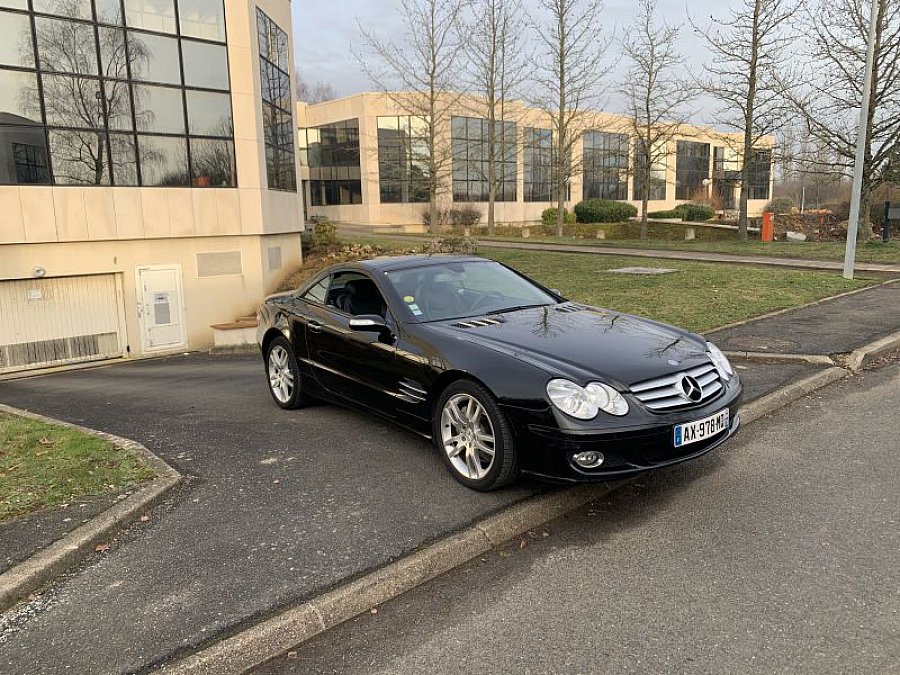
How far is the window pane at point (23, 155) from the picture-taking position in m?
15.4

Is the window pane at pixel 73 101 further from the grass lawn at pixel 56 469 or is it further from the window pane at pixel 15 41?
the grass lawn at pixel 56 469

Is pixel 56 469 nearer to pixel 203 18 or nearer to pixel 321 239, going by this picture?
pixel 203 18

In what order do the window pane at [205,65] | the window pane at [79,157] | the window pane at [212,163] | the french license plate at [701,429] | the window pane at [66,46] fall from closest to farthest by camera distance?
the french license plate at [701,429]
the window pane at [66,46]
the window pane at [79,157]
the window pane at [205,65]
the window pane at [212,163]

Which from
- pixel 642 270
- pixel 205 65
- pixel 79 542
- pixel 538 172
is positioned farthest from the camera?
pixel 538 172

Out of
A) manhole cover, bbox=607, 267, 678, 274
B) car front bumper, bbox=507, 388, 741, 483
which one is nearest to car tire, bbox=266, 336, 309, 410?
car front bumper, bbox=507, 388, 741, 483

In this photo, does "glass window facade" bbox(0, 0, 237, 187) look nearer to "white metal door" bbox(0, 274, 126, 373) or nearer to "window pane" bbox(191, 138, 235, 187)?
→ "window pane" bbox(191, 138, 235, 187)

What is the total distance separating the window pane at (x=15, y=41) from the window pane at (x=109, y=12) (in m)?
1.54

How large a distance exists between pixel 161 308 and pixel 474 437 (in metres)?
15.8

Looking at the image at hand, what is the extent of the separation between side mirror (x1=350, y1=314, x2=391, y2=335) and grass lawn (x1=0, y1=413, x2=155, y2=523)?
1.74 meters

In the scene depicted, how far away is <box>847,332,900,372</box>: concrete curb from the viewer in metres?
7.46

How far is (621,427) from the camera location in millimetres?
3775

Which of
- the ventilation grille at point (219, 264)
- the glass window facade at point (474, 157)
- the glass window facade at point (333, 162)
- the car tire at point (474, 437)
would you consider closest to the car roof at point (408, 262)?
the car tire at point (474, 437)

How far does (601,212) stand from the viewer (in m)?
46.6

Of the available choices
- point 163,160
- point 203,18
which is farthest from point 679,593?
point 203,18
